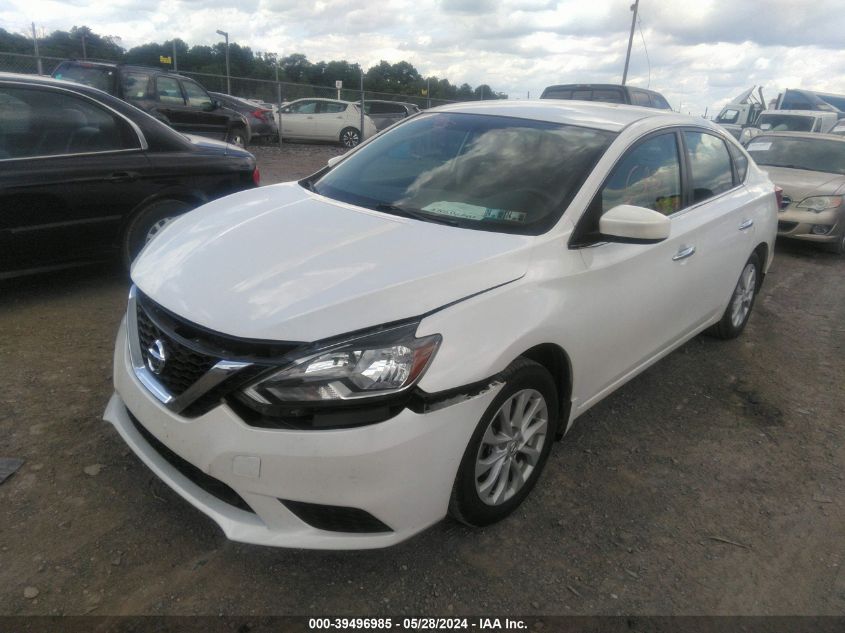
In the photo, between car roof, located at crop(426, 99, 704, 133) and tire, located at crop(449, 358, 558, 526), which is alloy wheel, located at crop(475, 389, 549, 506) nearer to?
tire, located at crop(449, 358, 558, 526)

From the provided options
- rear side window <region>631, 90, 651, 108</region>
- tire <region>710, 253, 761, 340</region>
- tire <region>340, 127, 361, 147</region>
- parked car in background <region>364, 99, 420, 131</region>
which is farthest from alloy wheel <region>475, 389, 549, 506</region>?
parked car in background <region>364, 99, 420, 131</region>

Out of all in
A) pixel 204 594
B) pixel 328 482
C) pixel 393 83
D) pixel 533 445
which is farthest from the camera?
pixel 393 83

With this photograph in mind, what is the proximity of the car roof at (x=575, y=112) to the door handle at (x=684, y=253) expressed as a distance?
2.38 ft

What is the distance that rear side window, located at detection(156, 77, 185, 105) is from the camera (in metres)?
12.9

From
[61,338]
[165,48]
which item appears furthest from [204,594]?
[165,48]

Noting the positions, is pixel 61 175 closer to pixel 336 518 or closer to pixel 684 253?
pixel 336 518

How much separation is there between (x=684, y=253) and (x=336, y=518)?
7.94ft

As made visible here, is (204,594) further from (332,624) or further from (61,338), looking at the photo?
(61,338)

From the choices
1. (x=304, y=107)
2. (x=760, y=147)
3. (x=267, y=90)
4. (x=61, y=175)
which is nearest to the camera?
(x=61, y=175)

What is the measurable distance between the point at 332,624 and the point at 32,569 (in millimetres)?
1080

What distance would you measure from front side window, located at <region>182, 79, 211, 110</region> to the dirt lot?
1085cm

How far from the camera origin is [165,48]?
27.4 meters

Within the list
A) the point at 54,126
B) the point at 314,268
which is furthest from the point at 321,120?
the point at 314,268

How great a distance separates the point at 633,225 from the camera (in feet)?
8.82
